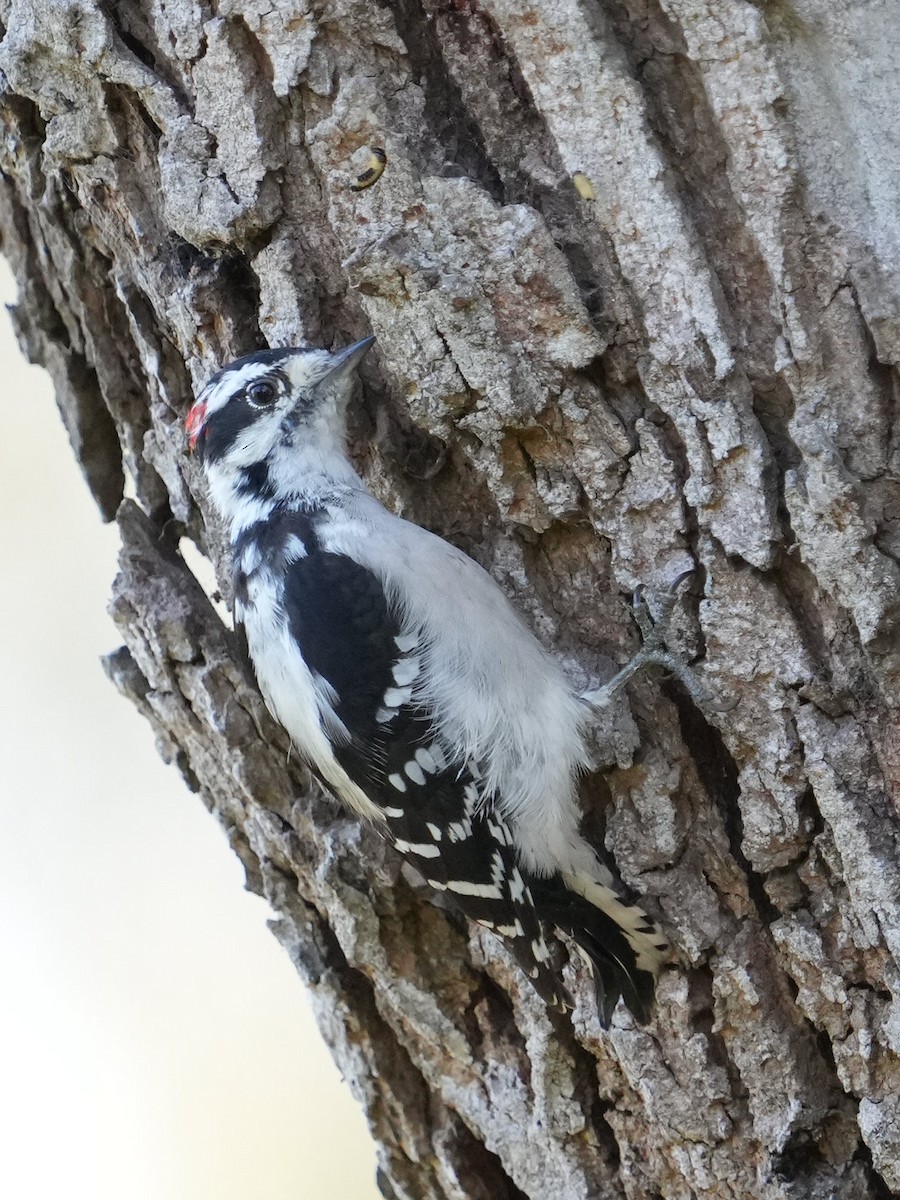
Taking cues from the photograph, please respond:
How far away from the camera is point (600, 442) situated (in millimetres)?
2297

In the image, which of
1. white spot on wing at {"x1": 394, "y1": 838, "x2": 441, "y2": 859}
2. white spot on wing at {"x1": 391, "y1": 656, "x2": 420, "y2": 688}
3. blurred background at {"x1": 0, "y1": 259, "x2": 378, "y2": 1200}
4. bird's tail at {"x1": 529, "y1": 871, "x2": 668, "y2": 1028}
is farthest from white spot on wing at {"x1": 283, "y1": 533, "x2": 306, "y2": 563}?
blurred background at {"x1": 0, "y1": 259, "x2": 378, "y2": 1200}

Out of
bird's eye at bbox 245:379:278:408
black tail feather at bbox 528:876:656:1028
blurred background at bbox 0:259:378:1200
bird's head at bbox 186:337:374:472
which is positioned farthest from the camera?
blurred background at bbox 0:259:378:1200

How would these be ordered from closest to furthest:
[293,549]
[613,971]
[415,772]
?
1. [613,971]
2. [415,772]
3. [293,549]

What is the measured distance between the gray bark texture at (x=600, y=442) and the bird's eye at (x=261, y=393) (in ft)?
0.50

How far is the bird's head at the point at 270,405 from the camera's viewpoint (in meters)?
2.59

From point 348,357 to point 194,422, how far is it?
416mm

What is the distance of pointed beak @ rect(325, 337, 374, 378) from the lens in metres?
2.51

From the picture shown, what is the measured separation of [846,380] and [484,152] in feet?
2.72

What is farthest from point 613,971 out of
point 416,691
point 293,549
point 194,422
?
point 194,422

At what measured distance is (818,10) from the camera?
2.06 metres

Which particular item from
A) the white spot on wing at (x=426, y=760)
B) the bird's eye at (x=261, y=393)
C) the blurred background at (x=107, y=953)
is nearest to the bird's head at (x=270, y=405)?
the bird's eye at (x=261, y=393)

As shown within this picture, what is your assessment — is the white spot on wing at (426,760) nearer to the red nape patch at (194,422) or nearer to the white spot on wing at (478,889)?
the white spot on wing at (478,889)

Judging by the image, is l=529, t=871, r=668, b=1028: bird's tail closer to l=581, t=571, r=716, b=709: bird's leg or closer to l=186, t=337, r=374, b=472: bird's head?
l=581, t=571, r=716, b=709: bird's leg

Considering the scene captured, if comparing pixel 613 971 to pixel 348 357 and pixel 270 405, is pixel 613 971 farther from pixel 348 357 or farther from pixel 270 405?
pixel 270 405
